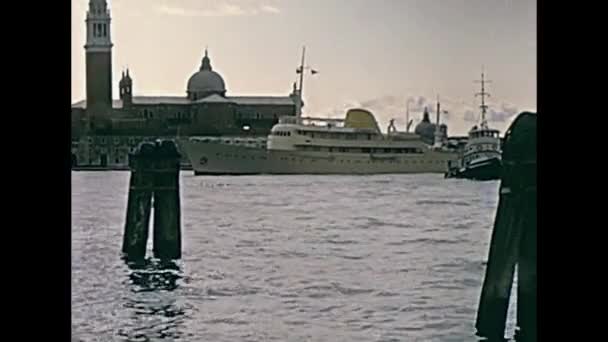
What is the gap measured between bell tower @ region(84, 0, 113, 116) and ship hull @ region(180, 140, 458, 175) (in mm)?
1302

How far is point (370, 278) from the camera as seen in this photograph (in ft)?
14.7

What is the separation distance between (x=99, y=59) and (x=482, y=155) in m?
1.83

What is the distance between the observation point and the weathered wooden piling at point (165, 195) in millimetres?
3211

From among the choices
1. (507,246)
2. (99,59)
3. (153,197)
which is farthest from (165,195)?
(507,246)

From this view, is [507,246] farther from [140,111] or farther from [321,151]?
[321,151]

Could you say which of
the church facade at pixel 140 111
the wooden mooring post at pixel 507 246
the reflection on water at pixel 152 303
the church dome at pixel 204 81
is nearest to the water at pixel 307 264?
the reflection on water at pixel 152 303

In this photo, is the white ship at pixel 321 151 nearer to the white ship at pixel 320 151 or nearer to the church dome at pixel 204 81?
the white ship at pixel 320 151

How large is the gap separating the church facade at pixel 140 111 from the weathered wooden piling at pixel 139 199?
0.20 ft

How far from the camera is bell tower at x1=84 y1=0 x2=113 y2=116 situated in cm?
198

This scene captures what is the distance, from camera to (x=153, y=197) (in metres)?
3.21
